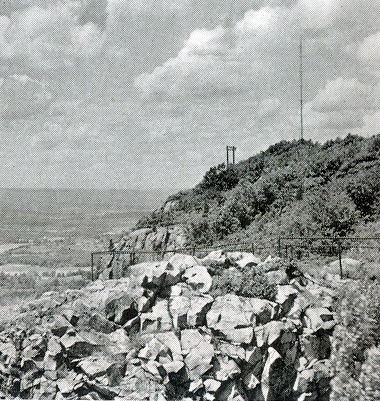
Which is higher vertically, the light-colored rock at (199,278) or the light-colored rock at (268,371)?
the light-colored rock at (199,278)

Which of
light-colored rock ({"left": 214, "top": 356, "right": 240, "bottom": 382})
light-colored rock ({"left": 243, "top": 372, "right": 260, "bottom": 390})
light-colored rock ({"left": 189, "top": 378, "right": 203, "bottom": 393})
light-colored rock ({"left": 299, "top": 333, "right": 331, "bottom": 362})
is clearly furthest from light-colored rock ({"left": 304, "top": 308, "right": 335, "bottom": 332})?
light-colored rock ({"left": 189, "top": 378, "right": 203, "bottom": 393})

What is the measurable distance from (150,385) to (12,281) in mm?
74599

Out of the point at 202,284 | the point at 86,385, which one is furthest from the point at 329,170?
the point at 86,385

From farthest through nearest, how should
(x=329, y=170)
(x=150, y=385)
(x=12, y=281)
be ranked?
Answer: (x=12, y=281)
(x=329, y=170)
(x=150, y=385)

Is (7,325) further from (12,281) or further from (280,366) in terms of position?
(12,281)

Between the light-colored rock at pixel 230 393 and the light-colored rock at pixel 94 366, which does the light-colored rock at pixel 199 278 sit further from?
the light-colored rock at pixel 94 366

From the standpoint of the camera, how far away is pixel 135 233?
104 feet

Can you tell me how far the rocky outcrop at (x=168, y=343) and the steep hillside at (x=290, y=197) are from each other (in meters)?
8.25

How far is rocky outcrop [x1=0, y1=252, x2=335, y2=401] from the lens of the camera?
1173 cm

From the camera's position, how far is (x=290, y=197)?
28.8 m

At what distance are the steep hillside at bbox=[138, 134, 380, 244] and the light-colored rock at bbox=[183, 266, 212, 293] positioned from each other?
869 centimetres

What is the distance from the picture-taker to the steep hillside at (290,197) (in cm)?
2223

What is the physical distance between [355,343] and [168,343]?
5.21 metres

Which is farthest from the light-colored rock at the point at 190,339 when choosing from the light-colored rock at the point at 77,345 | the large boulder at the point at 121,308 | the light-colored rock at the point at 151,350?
the light-colored rock at the point at 77,345
